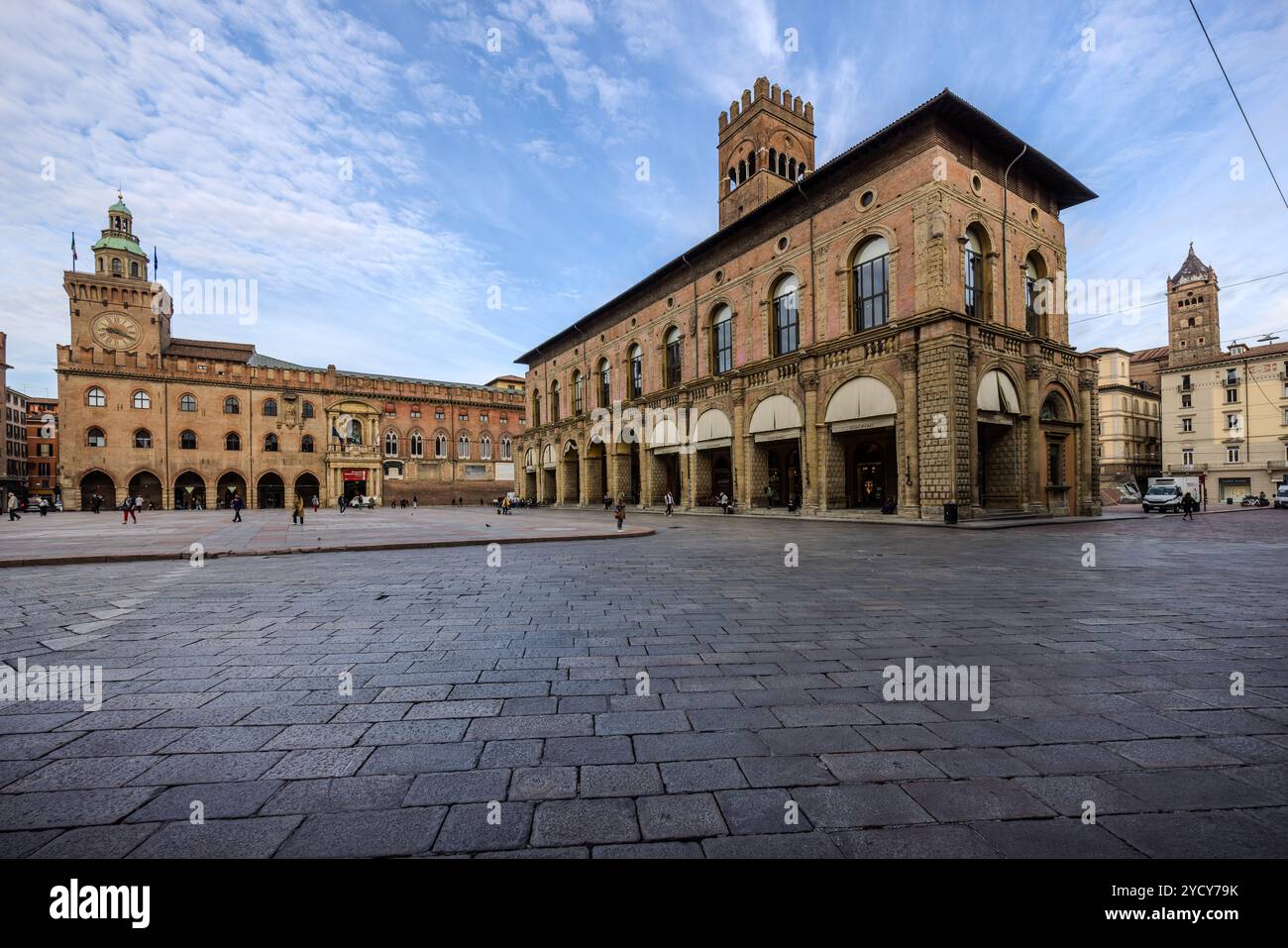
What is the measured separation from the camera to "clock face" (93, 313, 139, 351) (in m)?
41.6

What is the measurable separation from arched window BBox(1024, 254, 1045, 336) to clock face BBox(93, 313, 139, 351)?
59.6 meters

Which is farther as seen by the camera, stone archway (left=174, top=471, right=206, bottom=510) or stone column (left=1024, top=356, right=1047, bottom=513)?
stone archway (left=174, top=471, right=206, bottom=510)

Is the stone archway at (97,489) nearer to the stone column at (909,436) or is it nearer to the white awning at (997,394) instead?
the stone column at (909,436)

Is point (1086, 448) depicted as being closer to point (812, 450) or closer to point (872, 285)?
point (812, 450)

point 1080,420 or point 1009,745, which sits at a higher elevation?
point 1080,420

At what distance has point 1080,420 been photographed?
2314 centimetres

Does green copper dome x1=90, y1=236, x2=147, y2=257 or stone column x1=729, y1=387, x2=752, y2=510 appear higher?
green copper dome x1=90, y1=236, x2=147, y2=257

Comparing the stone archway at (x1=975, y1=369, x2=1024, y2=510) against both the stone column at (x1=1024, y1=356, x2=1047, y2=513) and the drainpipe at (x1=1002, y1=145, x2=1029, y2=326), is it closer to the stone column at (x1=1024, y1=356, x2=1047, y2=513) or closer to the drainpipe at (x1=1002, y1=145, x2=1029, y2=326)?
the stone column at (x1=1024, y1=356, x2=1047, y2=513)

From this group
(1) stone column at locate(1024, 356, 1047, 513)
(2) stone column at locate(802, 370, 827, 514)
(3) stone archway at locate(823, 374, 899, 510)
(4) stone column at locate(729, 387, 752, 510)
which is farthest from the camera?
(4) stone column at locate(729, 387, 752, 510)

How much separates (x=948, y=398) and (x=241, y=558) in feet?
64.3

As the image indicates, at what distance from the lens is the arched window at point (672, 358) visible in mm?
31797

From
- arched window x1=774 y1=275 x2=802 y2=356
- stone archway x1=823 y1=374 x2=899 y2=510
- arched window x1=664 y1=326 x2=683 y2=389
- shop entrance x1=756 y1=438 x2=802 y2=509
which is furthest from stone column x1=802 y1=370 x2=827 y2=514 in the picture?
arched window x1=664 y1=326 x2=683 y2=389
